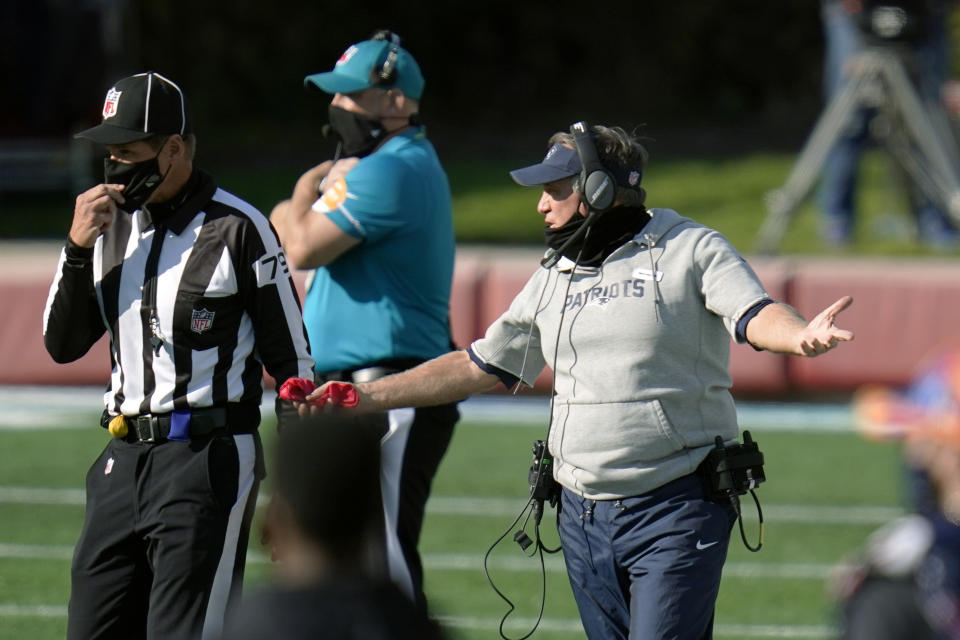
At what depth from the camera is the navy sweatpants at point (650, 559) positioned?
4863 millimetres

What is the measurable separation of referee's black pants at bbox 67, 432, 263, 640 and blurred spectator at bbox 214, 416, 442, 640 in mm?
1788

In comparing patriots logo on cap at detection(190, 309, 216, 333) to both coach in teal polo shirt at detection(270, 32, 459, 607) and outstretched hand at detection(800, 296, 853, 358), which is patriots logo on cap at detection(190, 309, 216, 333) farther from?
outstretched hand at detection(800, 296, 853, 358)

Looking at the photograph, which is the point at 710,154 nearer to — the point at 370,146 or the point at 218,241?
the point at 370,146

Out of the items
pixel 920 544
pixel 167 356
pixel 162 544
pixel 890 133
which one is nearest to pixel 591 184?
pixel 167 356

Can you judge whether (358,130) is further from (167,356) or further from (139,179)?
(167,356)

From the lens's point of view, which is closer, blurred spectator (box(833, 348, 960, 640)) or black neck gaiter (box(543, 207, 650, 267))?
blurred spectator (box(833, 348, 960, 640))

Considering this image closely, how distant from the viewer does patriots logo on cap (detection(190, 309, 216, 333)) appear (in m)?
5.20

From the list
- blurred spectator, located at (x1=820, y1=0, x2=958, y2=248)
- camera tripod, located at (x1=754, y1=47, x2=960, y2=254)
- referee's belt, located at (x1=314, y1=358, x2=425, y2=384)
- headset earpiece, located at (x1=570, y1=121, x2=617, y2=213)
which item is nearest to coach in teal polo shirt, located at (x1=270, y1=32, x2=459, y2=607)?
referee's belt, located at (x1=314, y1=358, x2=425, y2=384)

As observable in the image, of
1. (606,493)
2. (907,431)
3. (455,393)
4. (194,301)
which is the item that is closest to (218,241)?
(194,301)

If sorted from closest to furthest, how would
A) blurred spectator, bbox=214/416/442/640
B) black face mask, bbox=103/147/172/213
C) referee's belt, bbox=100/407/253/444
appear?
1. blurred spectator, bbox=214/416/442/640
2. referee's belt, bbox=100/407/253/444
3. black face mask, bbox=103/147/172/213

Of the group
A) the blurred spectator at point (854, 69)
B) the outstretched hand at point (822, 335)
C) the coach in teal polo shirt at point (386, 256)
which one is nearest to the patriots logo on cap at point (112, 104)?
the coach in teal polo shirt at point (386, 256)

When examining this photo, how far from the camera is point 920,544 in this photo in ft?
10.6

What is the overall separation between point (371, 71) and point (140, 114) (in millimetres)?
1375

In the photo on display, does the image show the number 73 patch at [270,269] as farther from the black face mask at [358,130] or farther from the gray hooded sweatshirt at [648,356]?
the black face mask at [358,130]
